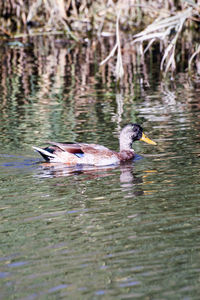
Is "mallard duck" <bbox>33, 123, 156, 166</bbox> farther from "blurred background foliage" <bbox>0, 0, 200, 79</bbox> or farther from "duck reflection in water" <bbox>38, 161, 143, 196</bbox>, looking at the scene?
"blurred background foliage" <bbox>0, 0, 200, 79</bbox>

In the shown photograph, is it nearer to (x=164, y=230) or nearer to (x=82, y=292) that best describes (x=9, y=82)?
(x=164, y=230)

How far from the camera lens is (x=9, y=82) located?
18328 millimetres

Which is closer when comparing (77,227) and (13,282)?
(13,282)

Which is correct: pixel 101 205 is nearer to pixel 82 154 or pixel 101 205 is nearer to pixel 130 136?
pixel 82 154

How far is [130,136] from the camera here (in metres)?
10.5

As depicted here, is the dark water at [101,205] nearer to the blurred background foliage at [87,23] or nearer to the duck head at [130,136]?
the duck head at [130,136]

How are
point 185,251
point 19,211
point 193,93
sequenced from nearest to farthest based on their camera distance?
point 185,251
point 19,211
point 193,93

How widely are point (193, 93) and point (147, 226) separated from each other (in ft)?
30.0

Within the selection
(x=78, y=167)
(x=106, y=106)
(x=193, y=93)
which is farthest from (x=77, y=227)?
(x=193, y=93)

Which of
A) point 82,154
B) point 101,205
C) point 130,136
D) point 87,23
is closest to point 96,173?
point 82,154

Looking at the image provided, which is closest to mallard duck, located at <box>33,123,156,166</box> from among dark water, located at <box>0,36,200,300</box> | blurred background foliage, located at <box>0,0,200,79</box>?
dark water, located at <box>0,36,200,300</box>

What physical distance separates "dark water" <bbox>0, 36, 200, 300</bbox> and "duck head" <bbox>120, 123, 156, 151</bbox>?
249 mm

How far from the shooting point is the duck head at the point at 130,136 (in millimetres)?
10445

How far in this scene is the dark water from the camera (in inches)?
212
